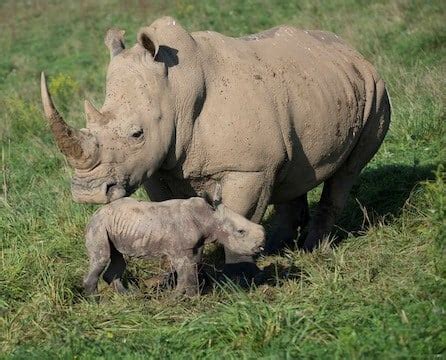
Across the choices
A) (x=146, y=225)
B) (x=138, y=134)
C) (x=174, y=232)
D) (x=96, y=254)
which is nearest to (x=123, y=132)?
(x=138, y=134)

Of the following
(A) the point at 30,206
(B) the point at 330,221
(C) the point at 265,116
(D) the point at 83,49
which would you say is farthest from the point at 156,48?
(D) the point at 83,49

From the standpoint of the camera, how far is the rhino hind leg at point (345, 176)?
26.1 ft

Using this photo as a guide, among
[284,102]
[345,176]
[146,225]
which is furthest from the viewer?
[345,176]

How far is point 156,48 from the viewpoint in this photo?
251 inches

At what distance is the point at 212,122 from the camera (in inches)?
258

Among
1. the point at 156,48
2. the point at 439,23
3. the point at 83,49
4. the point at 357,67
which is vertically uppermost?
the point at 156,48

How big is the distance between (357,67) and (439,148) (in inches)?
79.0

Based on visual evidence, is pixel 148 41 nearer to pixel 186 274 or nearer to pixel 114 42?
pixel 114 42

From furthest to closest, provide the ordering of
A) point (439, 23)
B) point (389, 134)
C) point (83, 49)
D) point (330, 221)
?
1. point (83, 49)
2. point (439, 23)
3. point (389, 134)
4. point (330, 221)

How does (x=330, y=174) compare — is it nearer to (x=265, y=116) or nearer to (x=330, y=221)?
(x=330, y=221)

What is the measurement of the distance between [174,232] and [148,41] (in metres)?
1.29

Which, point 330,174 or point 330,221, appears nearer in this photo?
point 330,174

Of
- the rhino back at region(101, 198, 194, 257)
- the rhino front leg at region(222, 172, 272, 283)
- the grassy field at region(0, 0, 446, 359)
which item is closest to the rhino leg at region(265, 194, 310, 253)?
the grassy field at region(0, 0, 446, 359)

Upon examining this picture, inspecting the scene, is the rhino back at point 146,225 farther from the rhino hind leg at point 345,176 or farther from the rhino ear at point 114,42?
the rhino hind leg at point 345,176
